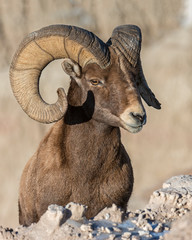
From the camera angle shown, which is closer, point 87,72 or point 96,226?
point 96,226

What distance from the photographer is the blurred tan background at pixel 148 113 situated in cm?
3631

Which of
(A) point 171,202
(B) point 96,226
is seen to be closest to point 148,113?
(A) point 171,202

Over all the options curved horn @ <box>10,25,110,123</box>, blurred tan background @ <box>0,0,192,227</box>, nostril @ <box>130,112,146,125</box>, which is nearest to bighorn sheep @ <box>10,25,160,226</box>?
curved horn @ <box>10,25,110,123</box>

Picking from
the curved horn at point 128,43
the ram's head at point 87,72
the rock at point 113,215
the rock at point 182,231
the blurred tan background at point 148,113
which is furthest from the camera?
the blurred tan background at point 148,113

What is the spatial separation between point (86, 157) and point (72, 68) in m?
1.30

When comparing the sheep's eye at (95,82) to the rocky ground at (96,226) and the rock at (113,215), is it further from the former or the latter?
the rock at (113,215)

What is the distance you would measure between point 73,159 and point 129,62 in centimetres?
160

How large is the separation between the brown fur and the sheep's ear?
73mm

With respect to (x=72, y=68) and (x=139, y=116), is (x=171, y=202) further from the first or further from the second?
(x=72, y=68)

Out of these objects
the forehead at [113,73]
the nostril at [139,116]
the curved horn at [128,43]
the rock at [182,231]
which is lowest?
the rock at [182,231]

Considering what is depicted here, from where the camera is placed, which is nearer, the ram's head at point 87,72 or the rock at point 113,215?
the rock at point 113,215

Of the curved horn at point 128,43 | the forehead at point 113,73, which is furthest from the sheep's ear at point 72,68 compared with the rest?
the curved horn at point 128,43

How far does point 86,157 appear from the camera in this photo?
8438 mm

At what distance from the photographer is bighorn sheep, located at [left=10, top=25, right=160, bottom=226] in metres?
8.09
